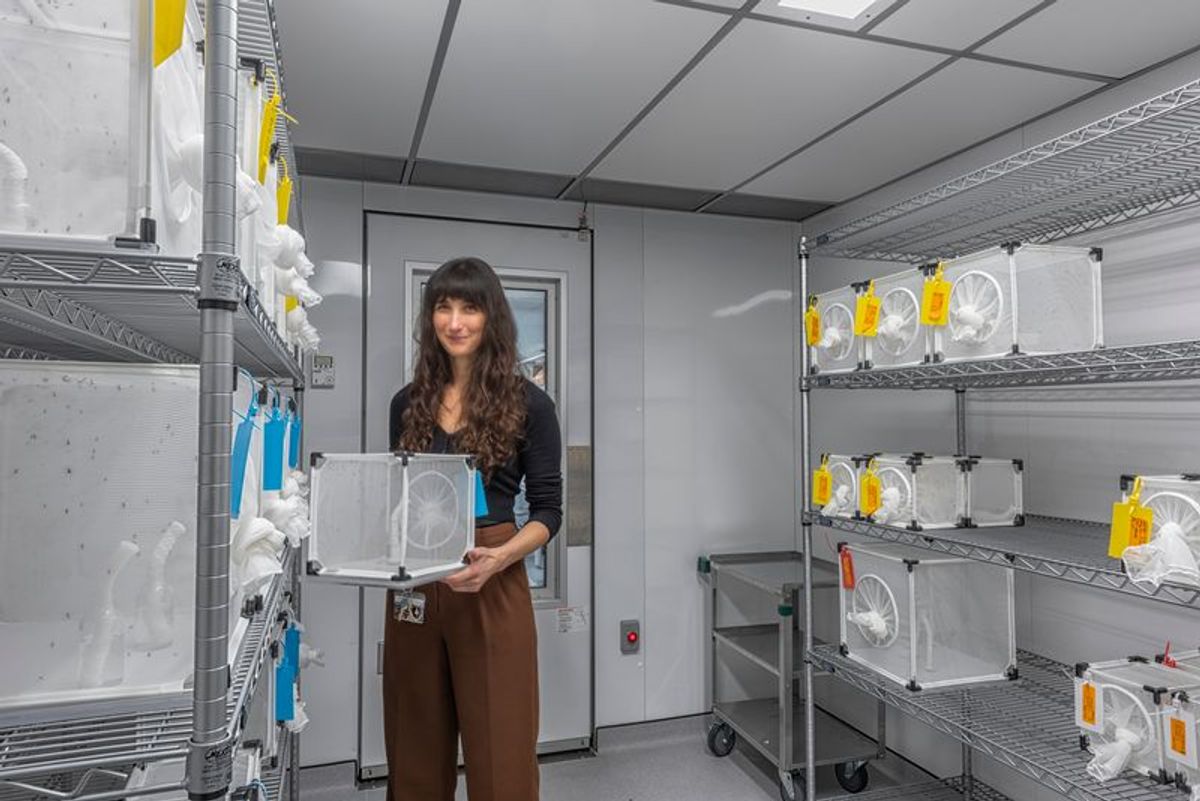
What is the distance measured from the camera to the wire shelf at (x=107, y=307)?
0.60m

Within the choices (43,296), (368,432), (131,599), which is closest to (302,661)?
(368,432)

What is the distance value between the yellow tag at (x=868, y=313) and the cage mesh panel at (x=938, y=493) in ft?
1.33

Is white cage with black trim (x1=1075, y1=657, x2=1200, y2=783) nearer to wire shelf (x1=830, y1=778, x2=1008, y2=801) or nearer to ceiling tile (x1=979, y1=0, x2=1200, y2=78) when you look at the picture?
wire shelf (x1=830, y1=778, x2=1008, y2=801)

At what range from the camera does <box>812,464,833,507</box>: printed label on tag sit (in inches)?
89.2

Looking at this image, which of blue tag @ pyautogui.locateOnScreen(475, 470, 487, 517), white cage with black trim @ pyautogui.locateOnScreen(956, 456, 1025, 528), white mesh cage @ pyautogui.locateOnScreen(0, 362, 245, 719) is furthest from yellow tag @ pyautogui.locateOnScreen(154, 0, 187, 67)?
white cage with black trim @ pyautogui.locateOnScreen(956, 456, 1025, 528)

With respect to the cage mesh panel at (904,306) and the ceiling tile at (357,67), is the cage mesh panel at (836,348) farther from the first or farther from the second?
the ceiling tile at (357,67)

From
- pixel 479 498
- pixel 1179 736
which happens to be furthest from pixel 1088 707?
pixel 479 498

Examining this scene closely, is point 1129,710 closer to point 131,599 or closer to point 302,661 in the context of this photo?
point 131,599

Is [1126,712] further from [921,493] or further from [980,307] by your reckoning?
[980,307]

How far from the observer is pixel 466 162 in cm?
247

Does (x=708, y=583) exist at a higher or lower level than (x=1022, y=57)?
lower

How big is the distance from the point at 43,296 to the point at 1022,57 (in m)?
2.05

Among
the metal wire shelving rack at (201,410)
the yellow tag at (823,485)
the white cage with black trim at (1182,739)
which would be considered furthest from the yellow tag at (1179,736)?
the metal wire shelving rack at (201,410)

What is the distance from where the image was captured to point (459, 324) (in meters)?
1.68
